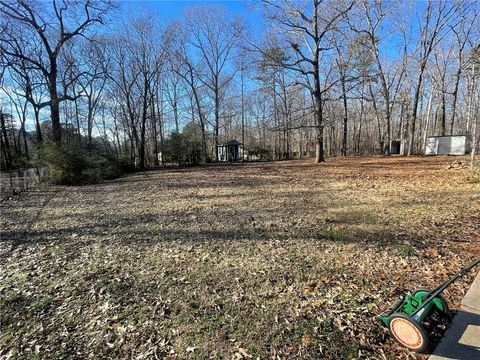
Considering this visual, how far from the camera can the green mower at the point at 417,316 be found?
2.07 metres

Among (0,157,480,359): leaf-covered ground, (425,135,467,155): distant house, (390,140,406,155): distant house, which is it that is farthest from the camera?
(390,140,406,155): distant house

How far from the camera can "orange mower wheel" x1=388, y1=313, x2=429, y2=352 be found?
205 cm

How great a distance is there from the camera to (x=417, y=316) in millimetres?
2139

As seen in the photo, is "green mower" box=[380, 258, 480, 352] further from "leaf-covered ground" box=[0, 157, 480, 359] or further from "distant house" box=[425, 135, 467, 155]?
"distant house" box=[425, 135, 467, 155]

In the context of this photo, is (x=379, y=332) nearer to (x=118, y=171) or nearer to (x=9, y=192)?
(x=9, y=192)

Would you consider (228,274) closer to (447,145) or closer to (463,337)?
(463,337)

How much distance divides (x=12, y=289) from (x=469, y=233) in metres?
6.57

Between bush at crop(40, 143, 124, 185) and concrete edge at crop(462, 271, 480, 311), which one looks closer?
concrete edge at crop(462, 271, 480, 311)

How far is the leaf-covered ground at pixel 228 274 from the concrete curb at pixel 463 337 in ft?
0.52

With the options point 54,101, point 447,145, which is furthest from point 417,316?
point 447,145

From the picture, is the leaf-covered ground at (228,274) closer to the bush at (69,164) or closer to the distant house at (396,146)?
the bush at (69,164)

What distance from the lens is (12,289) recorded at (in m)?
3.36

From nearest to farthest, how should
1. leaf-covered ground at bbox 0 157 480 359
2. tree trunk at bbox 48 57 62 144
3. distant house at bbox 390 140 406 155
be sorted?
leaf-covered ground at bbox 0 157 480 359 < tree trunk at bbox 48 57 62 144 < distant house at bbox 390 140 406 155

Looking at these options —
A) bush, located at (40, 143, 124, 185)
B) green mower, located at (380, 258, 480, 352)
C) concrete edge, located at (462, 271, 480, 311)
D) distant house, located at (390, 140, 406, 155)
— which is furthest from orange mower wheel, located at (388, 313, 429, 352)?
distant house, located at (390, 140, 406, 155)
